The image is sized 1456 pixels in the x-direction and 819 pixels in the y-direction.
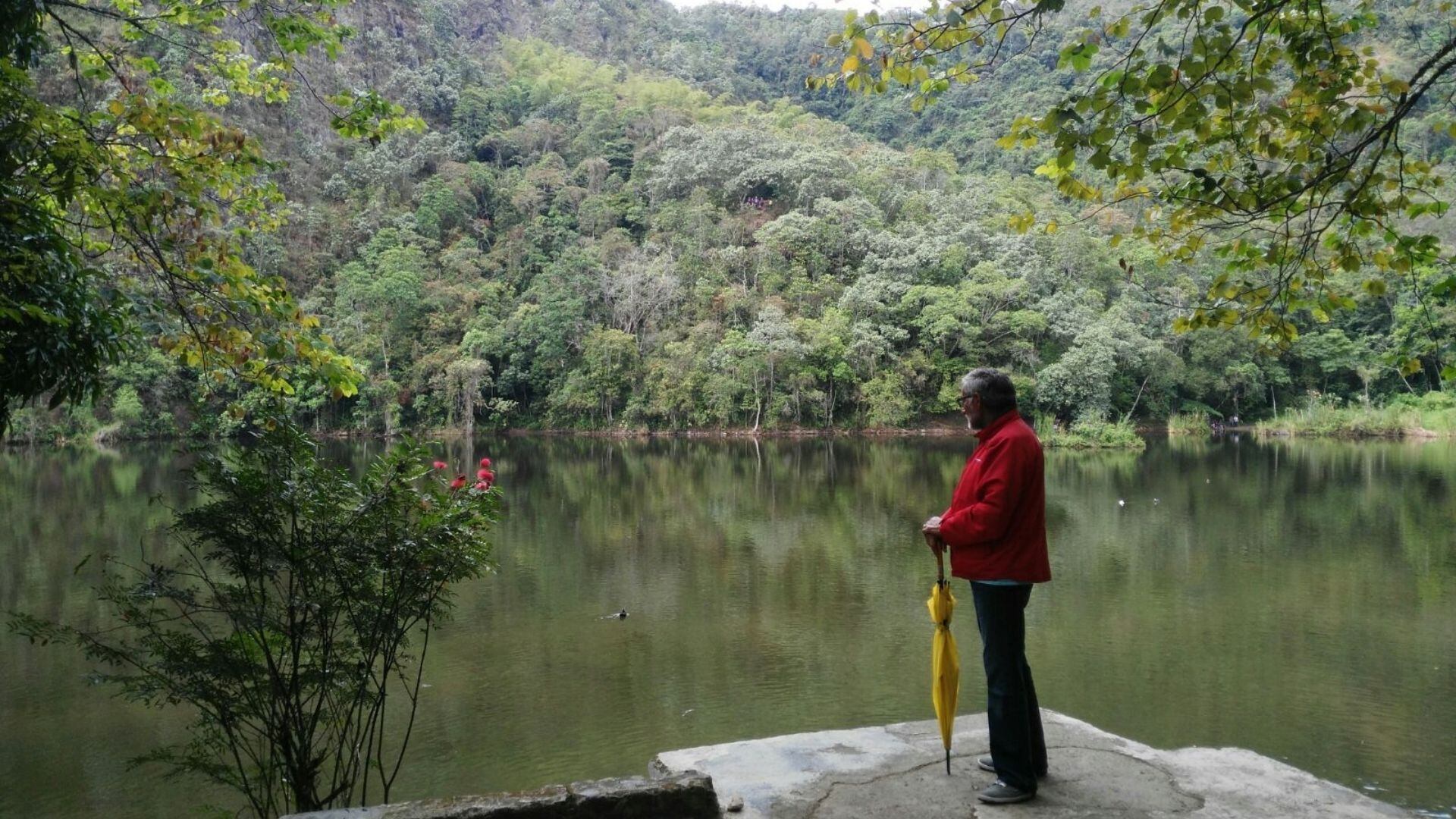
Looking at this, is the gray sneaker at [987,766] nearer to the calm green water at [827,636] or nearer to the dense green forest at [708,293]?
the calm green water at [827,636]

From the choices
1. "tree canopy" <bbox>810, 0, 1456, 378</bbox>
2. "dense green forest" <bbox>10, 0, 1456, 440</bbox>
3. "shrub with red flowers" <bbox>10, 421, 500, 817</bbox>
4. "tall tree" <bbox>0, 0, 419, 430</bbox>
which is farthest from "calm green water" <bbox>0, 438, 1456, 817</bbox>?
"dense green forest" <bbox>10, 0, 1456, 440</bbox>

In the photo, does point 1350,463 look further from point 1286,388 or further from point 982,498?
point 982,498

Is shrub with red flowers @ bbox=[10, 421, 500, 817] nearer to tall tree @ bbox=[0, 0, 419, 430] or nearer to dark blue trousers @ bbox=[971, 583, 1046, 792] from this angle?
tall tree @ bbox=[0, 0, 419, 430]

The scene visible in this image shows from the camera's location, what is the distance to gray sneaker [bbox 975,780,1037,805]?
289cm

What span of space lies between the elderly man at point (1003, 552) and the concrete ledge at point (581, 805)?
3.31 feet

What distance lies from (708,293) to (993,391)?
34.4 meters

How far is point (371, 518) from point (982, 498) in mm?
2219

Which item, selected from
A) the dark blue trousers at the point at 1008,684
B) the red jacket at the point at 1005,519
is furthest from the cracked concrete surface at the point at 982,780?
the red jacket at the point at 1005,519

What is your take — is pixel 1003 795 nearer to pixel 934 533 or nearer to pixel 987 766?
pixel 987 766

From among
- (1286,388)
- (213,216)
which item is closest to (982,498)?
(213,216)

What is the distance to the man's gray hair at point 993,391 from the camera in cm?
300

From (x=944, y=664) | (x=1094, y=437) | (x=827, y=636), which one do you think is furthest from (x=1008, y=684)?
(x=1094, y=437)

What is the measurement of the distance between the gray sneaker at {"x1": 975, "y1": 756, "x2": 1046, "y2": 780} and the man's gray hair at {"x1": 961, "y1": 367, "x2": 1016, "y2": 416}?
1209 mm

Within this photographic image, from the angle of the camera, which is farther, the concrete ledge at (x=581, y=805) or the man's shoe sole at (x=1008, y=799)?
the man's shoe sole at (x=1008, y=799)
